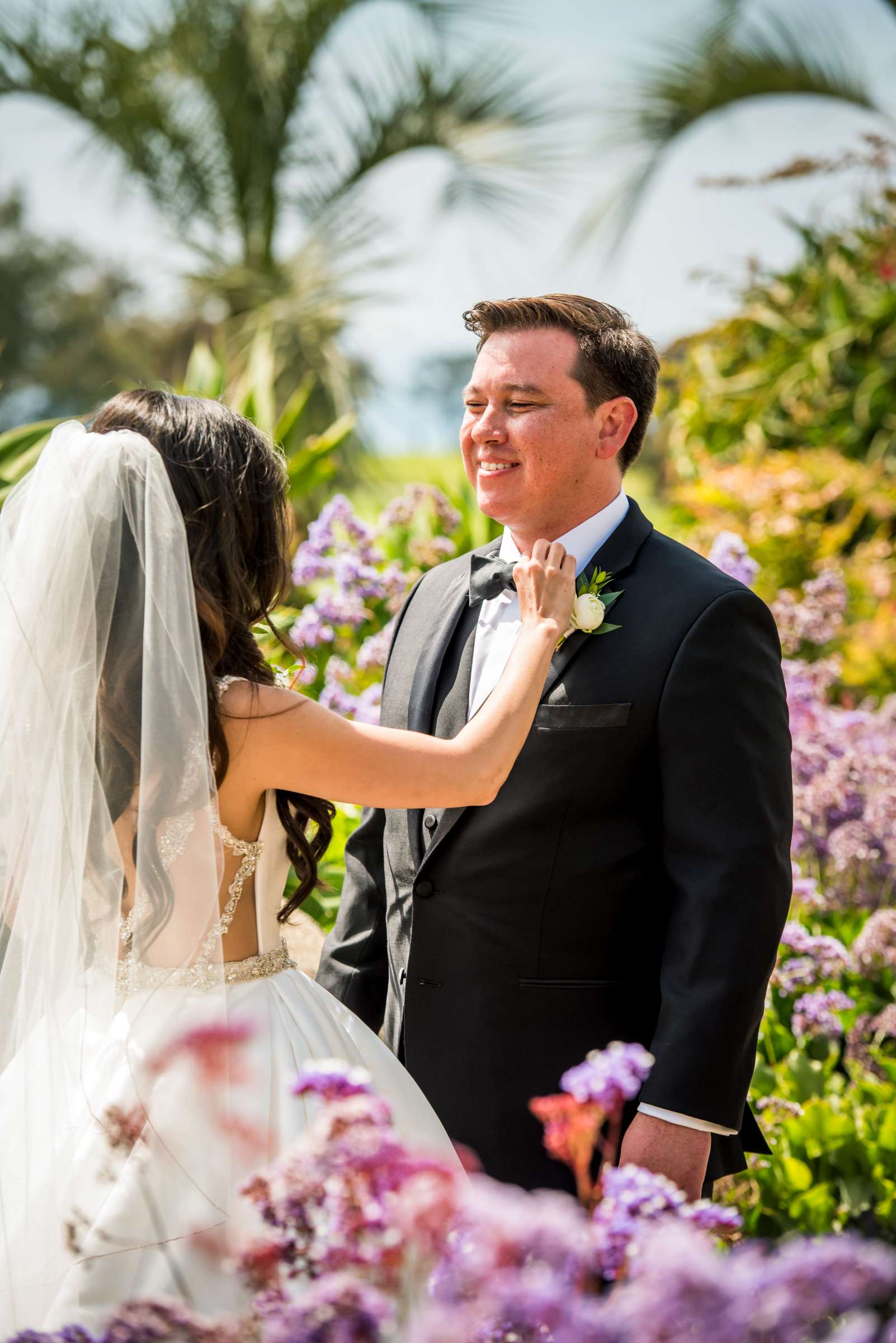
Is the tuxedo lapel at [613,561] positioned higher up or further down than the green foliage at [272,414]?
further down

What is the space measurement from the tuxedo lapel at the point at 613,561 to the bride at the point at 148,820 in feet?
0.91

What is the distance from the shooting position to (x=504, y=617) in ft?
8.42

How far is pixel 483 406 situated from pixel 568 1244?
1.98m

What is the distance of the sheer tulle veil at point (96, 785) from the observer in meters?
1.79

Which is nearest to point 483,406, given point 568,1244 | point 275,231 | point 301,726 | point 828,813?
point 301,726

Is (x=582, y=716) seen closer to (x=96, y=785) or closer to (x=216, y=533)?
(x=216, y=533)

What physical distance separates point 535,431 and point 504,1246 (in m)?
1.86

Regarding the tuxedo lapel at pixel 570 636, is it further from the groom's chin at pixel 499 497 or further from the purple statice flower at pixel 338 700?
the purple statice flower at pixel 338 700

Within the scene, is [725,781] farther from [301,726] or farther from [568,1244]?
[568,1244]

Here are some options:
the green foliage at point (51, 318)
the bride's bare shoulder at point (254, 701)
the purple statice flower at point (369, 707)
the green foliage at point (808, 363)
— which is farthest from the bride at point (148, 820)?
the green foliage at point (51, 318)

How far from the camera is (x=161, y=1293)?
1613mm

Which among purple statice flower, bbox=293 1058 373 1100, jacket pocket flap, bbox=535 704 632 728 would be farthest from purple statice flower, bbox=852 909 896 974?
purple statice flower, bbox=293 1058 373 1100

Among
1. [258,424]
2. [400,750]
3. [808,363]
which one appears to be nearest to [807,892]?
[400,750]

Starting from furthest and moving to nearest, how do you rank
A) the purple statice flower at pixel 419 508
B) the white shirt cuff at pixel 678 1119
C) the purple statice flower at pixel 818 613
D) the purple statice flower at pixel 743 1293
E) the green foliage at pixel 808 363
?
the green foliage at pixel 808 363
the purple statice flower at pixel 419 508
the purple statice flower at pixel 818 613
the white shirt cuff at pixel 678 1119
the purple statice flower at pixel 743 1293
